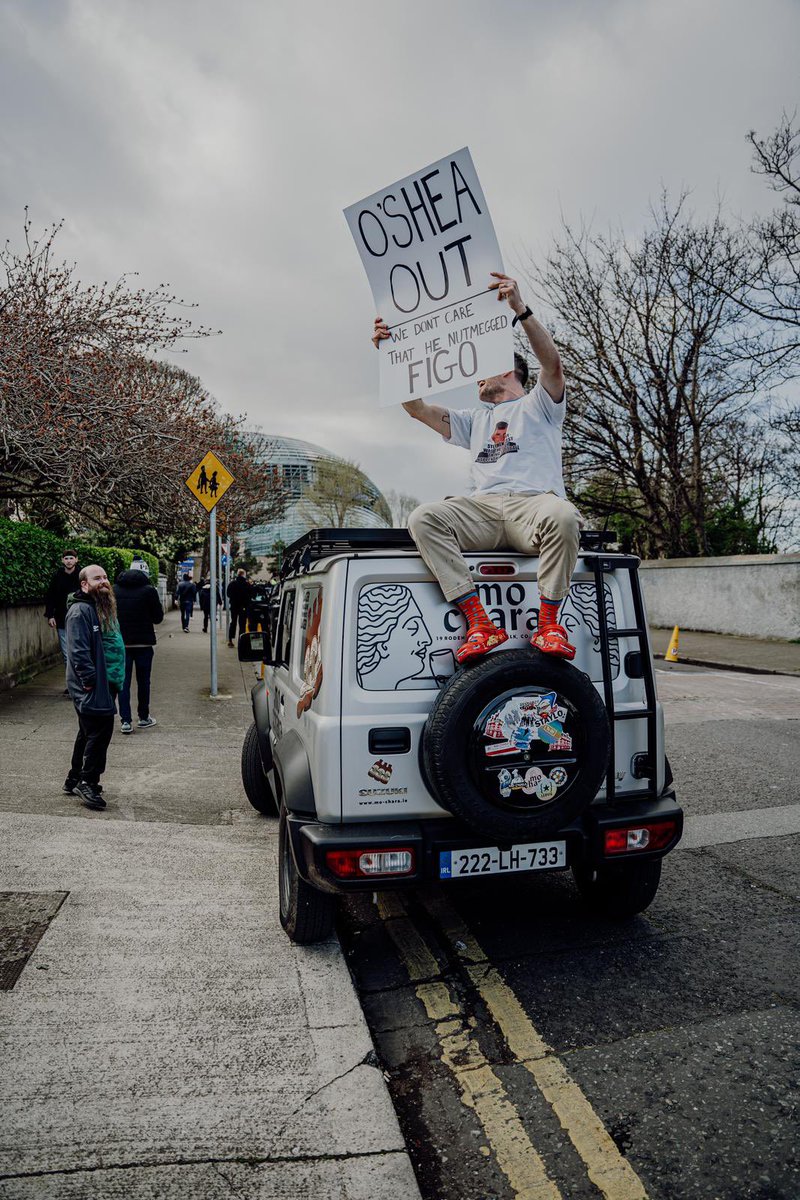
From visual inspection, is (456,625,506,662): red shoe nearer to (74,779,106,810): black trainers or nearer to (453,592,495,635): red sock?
(453,592,495,635): red sock

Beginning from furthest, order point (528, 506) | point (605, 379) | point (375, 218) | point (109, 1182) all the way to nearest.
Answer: point (605, 379)
point (375, 218)
point (528, 506)
point (109, 1182)

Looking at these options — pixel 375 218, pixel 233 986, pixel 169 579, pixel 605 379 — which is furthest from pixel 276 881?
pixel 169 579

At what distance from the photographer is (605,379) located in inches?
985

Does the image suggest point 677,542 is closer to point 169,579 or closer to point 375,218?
point 375,218

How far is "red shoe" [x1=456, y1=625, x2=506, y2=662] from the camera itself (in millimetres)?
3168

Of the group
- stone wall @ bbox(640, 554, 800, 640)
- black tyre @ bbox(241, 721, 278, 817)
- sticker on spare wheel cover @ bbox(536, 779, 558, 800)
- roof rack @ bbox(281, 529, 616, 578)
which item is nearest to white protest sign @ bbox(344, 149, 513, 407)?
roof rack @ bbox(281, 529, 616, 578)

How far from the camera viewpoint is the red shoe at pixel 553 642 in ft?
10.4

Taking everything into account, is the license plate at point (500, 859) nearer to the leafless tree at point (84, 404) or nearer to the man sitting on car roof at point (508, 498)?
the man sitting on car roof at point (508, 498)

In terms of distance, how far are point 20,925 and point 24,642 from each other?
28.2 ft

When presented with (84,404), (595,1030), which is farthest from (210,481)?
(595,1030)

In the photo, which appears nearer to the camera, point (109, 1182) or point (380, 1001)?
point (109, 1182)

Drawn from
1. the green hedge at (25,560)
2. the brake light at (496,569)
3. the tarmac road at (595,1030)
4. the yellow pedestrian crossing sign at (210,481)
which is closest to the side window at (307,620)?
the brake light at (496,569)

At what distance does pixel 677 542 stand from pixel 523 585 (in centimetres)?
2413

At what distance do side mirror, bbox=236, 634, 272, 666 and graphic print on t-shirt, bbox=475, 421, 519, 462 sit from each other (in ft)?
7.17
